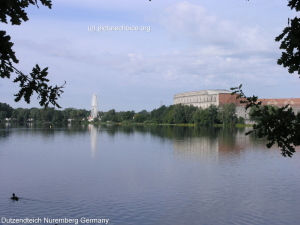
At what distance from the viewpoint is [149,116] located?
152125 millimetres

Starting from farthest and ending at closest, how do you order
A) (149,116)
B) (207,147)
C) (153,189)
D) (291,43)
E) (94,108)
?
(94,108) < (149,116) < (207,147) < (153,189) < (291,43)

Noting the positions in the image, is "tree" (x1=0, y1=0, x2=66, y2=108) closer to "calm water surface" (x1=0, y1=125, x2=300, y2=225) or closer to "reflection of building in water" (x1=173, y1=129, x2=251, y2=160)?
"calm water surface" (x1=0, y1=125, x2=300, y2=225)

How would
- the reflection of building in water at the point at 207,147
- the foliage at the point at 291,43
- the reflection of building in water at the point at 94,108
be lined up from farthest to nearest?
the reflection of building in water at the point at 94,108, the reflection of building in water at the point at 207,147, the foliage at the point at 291,43

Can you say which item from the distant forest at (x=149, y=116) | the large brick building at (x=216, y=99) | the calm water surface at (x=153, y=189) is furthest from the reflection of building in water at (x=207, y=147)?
the large brick building at (x=216, y=99)

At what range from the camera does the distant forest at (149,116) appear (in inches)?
3967

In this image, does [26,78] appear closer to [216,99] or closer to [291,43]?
[291,43]

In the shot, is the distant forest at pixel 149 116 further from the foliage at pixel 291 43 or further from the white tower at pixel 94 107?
the foliage at pixel 291 43

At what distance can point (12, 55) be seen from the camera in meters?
4.89

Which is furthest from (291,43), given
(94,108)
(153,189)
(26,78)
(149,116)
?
(94,108)

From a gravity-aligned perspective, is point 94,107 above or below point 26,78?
above

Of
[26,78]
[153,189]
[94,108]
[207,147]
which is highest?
[94,108]

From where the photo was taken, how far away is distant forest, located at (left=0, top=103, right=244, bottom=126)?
100762 mm

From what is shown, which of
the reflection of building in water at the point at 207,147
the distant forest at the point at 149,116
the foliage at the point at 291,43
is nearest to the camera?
the foliage at the point at 291,43

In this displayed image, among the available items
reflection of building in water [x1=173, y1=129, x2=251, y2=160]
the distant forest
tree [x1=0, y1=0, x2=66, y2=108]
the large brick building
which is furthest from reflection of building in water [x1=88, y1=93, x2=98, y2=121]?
tree [x1=0, y1=0, x2=66, y2=108]
